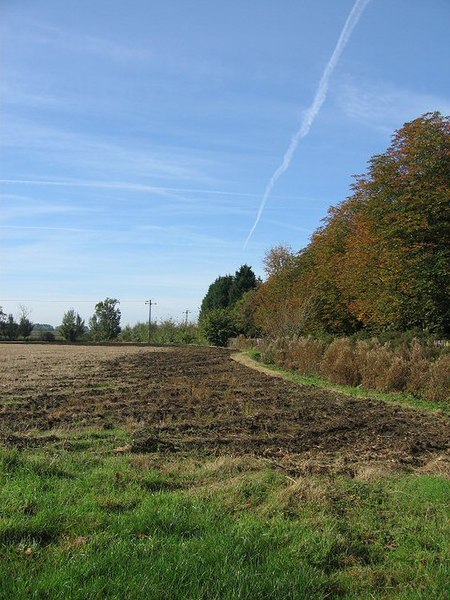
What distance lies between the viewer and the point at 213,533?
4426mm

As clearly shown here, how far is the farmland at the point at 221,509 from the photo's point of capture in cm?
372

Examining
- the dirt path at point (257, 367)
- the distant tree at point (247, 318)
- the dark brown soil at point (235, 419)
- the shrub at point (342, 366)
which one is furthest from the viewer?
the distant tree at point (247, 318)

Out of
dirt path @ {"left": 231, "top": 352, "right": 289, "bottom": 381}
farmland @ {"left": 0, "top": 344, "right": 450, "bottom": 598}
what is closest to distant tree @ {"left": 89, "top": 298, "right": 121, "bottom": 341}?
dirt path @ {"left": 231, "top": 352, "right": 289, "bottom": 381}

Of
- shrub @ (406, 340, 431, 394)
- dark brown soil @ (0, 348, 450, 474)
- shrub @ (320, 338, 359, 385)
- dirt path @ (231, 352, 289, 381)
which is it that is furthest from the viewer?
dirt path @ (231, 352, 289, 381)

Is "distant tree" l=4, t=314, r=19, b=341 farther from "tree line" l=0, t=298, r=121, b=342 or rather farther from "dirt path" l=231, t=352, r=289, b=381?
"dirt path" l=231, t=352, r=289, b=381

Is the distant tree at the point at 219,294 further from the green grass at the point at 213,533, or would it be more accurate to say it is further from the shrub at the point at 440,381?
the green grass at the point at 213,533

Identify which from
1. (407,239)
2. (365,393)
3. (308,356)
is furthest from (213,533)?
(407,239)

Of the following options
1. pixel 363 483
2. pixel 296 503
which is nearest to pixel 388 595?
pixel 296 503

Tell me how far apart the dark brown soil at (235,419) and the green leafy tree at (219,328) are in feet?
170

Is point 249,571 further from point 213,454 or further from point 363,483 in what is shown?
point 213,454

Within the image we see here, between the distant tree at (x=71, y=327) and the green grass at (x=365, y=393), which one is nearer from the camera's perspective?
the green grass at (x=365, y=393)

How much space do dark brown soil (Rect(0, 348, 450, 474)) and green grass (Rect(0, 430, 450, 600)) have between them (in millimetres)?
1804

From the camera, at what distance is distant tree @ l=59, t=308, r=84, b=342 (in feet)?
264

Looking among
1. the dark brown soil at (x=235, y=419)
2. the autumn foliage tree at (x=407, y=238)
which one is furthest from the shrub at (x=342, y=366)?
the autumn foliage tree at (x=407, y=238)
